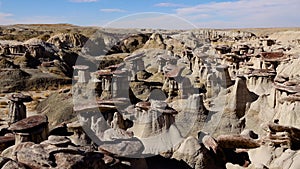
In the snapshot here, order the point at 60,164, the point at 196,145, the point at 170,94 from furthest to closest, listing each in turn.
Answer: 1. the point at 170,94
2. the point at 196,145
3. the point at 60,164

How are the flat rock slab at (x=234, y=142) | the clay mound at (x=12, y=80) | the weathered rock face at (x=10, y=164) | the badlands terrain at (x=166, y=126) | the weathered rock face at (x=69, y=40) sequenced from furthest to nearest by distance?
the weathered rock face at (x=69, y=40) → the clay mound at (x=12, y=80) → the flat rock slab at (x=234, y=142) → the badlands terrain at (x=166, y=126) → the weathered rock face at (x=10, y=164)

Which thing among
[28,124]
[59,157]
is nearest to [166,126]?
[28,124]

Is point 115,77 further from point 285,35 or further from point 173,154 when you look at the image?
point 285,35

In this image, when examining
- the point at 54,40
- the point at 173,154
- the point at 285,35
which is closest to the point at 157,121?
the point at 173,154

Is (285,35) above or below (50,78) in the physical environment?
above

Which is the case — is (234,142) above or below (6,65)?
below

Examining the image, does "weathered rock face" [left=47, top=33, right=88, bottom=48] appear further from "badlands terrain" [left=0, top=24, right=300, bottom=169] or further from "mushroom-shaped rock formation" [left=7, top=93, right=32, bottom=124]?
"mushroom-shaped rock formation" [left=7, top=93, right=32, bottom=124]

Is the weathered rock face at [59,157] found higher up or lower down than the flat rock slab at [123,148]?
higher up

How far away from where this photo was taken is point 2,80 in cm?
2267

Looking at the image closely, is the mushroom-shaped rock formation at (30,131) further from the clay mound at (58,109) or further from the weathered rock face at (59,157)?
the clay mound at (58,109)

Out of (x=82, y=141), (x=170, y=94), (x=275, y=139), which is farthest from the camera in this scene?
(x=170, y=94)

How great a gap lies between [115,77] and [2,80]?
9344mm

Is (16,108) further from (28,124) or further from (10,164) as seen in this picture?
(10,164)

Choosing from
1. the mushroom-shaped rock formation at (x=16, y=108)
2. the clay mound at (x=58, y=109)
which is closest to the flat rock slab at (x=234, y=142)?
the clay mound at (x=58, y=109)
